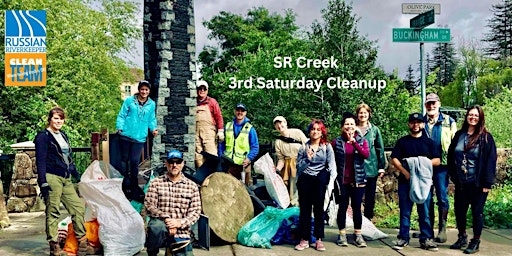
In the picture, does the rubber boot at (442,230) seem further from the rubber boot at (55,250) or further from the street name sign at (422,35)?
the rubber boot at (55,250)

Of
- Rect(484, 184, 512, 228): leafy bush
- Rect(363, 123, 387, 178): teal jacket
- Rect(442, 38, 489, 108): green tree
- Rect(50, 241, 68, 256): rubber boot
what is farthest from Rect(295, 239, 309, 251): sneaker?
Rect(442, 38, 489, 108): green tree

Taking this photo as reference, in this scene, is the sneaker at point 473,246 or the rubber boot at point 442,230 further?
the rubber boot at point 442,230

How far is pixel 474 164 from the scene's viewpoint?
6.01 meters

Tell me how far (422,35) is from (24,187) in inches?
278

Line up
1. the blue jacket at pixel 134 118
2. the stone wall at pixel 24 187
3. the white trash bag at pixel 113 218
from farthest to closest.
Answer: the stone wall at pixel 24 187, the blue jacket at pixel 134 118, the white trash bag at pixel 113 218

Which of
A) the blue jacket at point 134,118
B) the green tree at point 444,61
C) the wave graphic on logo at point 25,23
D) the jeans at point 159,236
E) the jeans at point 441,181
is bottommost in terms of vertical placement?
the jeans at point 159,236

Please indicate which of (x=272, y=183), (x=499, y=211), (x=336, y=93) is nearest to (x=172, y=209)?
(x=272, y=183)

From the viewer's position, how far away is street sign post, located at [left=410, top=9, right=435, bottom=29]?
8180 mm

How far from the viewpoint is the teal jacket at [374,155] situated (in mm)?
6328

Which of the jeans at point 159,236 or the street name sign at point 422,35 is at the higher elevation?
the street name sign at point 422,35

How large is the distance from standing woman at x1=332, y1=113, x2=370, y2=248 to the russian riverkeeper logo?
10.4 m

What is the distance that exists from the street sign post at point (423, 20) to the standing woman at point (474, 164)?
98.2 inches

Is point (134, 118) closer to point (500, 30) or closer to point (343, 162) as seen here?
point (343, 162)

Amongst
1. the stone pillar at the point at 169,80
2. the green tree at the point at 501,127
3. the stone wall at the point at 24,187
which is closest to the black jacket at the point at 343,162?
the stone pillar at the point at 169,80
